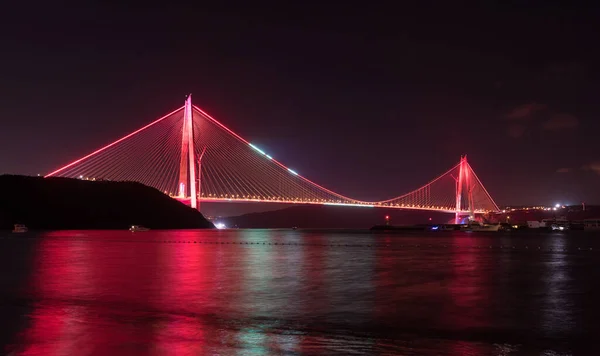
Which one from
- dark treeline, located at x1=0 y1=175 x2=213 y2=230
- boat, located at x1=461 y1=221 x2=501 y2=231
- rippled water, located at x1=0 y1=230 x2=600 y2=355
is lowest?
rippled water, located at x1=0 y1=230 x2=600 y2=355

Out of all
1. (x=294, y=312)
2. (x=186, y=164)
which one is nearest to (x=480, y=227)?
(x=186, y=164)

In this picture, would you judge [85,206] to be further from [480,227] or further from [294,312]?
[294,312]

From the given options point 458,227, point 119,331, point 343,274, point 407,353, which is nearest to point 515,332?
point 407,353

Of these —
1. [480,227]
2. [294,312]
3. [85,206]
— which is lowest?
[294,312]

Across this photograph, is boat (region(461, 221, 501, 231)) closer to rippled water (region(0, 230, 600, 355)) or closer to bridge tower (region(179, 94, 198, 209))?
bridge tower (region(179, 94, 198, 209))

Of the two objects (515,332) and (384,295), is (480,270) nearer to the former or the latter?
(384,295)

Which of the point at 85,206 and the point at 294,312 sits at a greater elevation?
the point at 85,206

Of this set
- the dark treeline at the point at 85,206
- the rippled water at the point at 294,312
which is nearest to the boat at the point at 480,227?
the dark treeline at the point at 85,206

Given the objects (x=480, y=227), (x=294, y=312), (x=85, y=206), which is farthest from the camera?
Answer: (x=480, y=227)

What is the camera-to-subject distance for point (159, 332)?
930 centimetres

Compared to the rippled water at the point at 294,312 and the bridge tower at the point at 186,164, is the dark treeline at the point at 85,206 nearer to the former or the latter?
the bridge tower at the point at 186,164

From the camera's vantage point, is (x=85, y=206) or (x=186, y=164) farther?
(x=85, y=206)

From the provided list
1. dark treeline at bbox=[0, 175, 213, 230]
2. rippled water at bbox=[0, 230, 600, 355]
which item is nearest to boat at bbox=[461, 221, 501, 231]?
dark treeline at bbox=[0, 175, 213, 230]

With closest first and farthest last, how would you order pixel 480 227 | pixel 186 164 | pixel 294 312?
1. pixel 294 312
2. pixel 186 164
3. pixel 480 227
